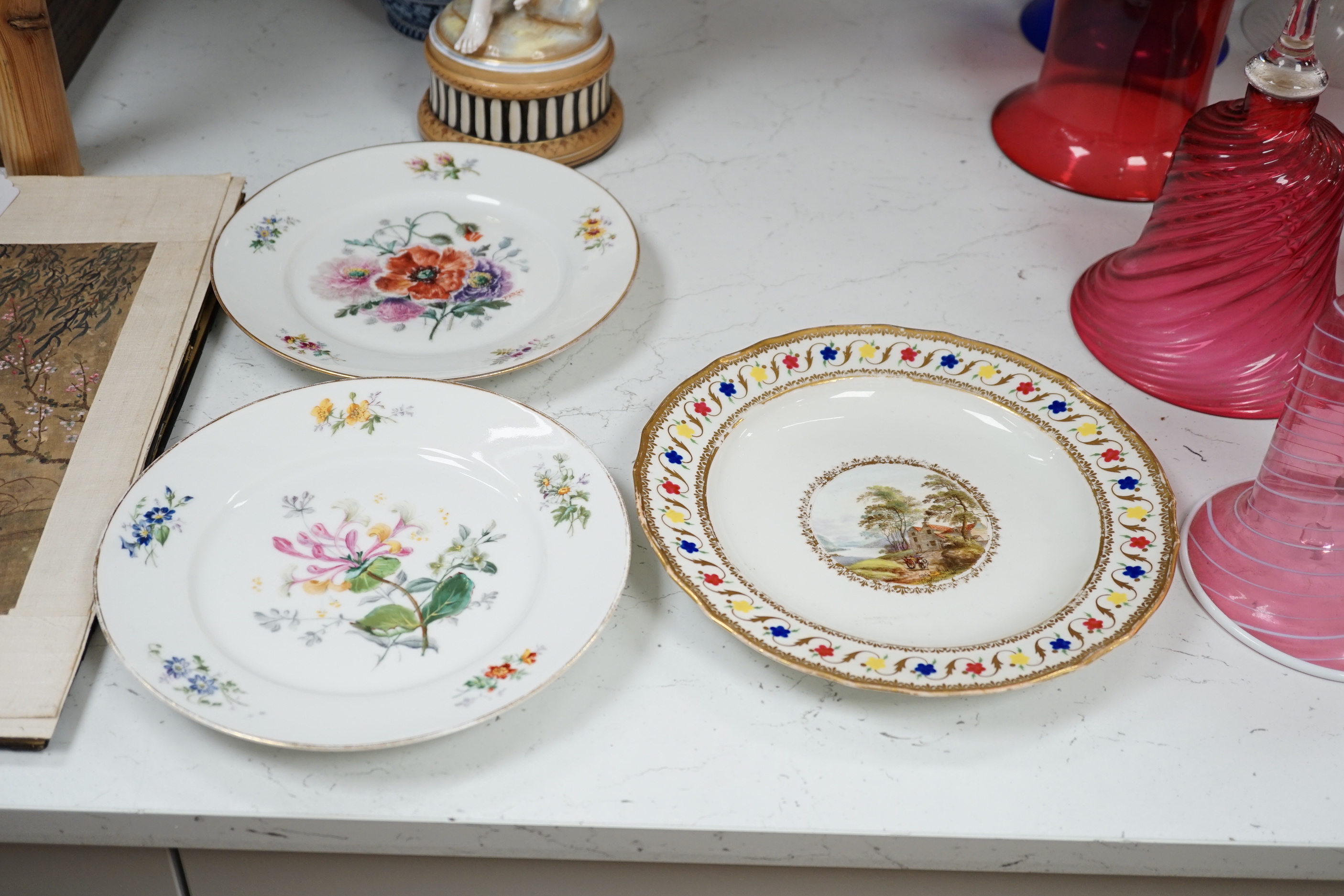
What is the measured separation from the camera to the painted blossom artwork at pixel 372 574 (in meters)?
0.63

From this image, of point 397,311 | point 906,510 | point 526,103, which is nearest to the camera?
point 906,510

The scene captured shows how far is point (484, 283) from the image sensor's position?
2.83ft

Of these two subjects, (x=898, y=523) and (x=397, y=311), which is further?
(x=397, y=311)

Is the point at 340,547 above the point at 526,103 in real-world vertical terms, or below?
below

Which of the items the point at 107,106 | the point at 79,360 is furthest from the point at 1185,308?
the point at 107,106

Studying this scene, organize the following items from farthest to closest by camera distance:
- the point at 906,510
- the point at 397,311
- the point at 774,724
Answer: the point at 397,311
the point at 906,510
the point at 774,724

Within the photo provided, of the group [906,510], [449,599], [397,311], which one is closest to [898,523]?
[906,510]

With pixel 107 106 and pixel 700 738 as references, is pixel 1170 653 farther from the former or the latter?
pixel 107 106

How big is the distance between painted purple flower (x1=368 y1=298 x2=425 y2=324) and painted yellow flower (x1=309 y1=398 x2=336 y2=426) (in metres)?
0.11

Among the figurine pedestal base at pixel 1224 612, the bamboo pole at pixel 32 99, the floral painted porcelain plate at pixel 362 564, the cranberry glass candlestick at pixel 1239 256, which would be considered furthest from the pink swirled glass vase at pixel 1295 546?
the bamboo pole at pixel 32 99

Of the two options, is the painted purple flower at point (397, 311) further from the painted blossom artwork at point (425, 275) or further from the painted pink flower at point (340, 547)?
the painted pink flower at point (340, 547)

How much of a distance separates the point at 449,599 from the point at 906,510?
28 cm

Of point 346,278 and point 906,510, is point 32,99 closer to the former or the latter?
point 346,278

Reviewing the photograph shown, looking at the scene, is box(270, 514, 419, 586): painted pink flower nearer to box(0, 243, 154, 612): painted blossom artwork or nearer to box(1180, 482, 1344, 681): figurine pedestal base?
box(0, 243, 154, 612): painted blossom artwork
